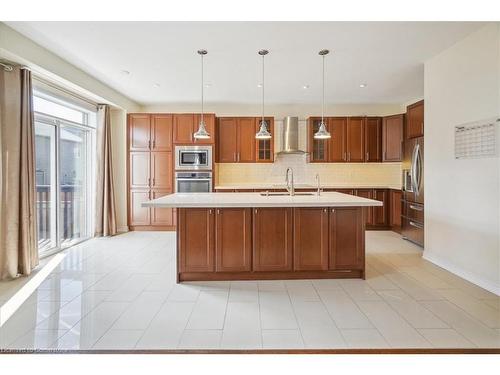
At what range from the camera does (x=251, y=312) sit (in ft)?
8.48

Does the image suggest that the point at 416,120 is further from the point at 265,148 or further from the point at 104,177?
the point at 104,177

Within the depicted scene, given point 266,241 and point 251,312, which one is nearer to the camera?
point 251,312

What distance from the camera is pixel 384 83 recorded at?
5.05m

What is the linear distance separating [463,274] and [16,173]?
5.18 m

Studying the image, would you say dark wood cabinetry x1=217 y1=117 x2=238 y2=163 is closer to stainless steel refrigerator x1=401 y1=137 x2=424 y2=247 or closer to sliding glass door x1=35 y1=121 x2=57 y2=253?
sliding glass door x1=35 y1=121 x2=57 y2=253

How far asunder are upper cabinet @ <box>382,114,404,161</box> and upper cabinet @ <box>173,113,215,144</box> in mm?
3566

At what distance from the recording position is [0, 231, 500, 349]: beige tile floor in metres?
2.13

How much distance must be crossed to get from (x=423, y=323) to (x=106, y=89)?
18.3 feet

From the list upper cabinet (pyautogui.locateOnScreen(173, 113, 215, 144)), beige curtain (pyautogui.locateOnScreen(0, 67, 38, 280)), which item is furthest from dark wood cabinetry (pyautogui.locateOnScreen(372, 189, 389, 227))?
beige curtain (pyautogui.locateOnScreen(0, 67, 38, 280))

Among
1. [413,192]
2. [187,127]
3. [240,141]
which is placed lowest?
[413,192]

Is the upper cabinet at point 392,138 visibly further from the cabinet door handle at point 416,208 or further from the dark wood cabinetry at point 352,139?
the cabinet door handle at point 416,208

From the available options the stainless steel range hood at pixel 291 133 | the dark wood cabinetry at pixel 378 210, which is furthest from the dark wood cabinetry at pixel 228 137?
the dark wood cabinetry at pixel 378 210

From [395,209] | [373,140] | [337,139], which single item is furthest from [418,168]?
[337,139]
